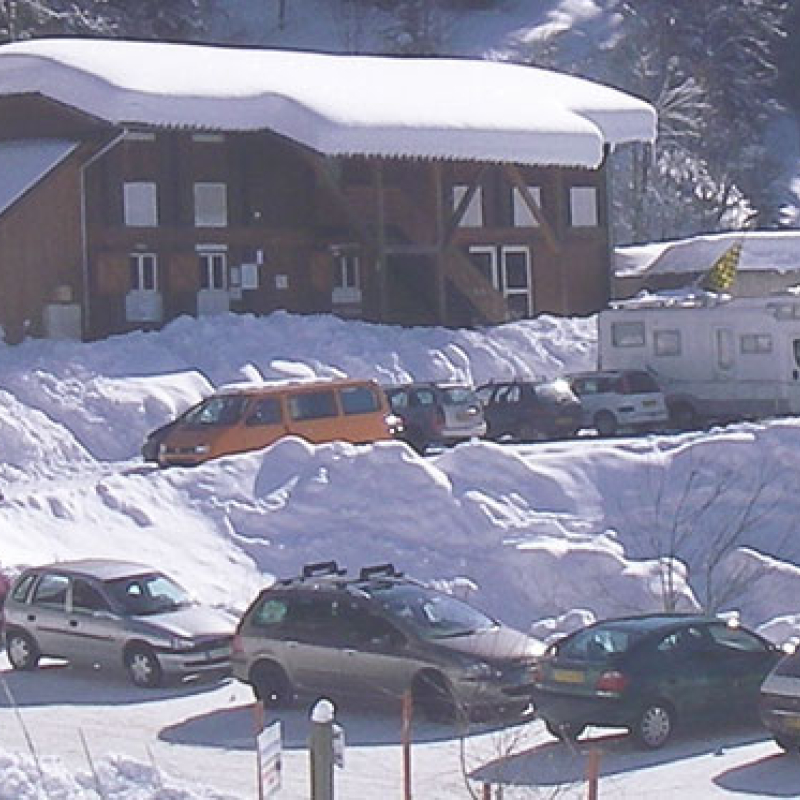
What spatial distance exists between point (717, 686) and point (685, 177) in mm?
75056

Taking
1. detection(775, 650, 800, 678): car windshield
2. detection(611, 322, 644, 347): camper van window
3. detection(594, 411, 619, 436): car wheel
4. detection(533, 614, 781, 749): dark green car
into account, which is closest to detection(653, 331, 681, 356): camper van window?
detection(611, 322, 644, 347): camper van window

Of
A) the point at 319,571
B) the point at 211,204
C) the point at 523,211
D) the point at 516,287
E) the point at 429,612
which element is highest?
the point at 211,204

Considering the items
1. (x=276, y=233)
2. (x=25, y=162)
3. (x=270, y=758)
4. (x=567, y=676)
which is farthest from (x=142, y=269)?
(x=270, y=758)

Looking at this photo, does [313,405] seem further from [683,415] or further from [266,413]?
[683,415]

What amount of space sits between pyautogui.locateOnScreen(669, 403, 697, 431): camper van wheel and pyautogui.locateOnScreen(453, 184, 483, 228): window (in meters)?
10.3

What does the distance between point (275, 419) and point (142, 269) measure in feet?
45.2

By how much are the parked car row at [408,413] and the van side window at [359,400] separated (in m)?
0.02

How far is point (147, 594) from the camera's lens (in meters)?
26.5

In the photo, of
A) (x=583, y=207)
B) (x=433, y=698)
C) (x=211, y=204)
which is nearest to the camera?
(x=433, y=698)

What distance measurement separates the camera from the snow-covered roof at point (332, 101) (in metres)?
50.3

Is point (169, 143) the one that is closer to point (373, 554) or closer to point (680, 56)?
point (373, 554)

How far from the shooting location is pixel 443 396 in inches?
1726

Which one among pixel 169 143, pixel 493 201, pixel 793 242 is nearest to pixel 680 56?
pixel 793 242

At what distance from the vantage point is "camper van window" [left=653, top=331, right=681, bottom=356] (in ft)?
165
